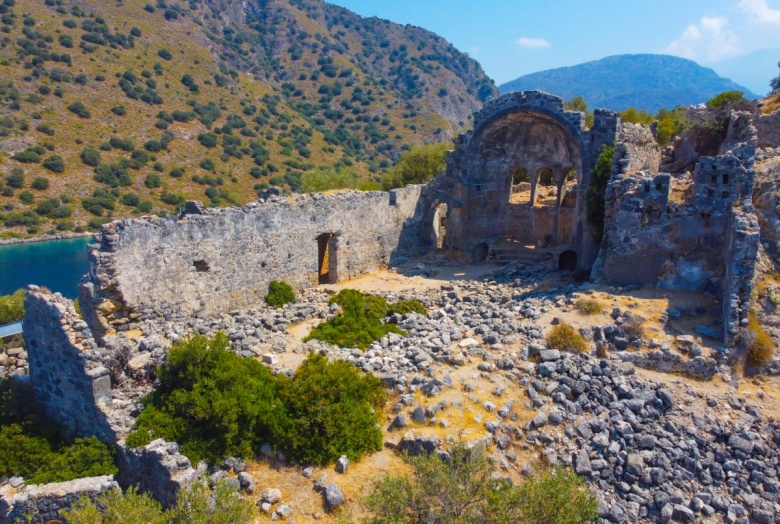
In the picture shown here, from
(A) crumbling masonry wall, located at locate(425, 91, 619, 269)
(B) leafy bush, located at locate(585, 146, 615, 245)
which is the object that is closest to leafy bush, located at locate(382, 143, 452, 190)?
(A) crumbling masonry wall, located at locate(425, 91, 619, 269)

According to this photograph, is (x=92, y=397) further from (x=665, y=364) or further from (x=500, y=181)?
(x=500, y=181)

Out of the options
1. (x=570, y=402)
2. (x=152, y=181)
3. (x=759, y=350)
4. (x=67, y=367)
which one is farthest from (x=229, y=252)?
(x=152, y=181)

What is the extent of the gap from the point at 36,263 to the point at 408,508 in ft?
119

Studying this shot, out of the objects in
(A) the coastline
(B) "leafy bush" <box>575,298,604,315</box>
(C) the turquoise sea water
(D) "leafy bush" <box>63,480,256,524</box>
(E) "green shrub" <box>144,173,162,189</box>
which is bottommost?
(C) the turquoise sea water

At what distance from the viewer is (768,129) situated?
17984 millimetres

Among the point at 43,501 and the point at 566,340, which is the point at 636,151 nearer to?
the point at 566,340

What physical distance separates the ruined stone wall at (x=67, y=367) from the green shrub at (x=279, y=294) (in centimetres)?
726

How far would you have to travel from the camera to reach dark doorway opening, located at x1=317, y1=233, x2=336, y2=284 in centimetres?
1966

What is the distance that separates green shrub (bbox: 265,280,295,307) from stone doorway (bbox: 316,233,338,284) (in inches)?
70.7

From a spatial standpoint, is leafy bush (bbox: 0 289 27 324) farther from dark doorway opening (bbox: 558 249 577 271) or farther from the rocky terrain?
dark doorway opening (bbox: 558 249 577 271)

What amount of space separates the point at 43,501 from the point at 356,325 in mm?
7702

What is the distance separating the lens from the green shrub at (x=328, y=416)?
9.62 meters

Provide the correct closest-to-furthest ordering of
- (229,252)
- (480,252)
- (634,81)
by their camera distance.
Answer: (229,252)
(480,252)
(634,81)

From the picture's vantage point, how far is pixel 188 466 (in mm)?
8695
